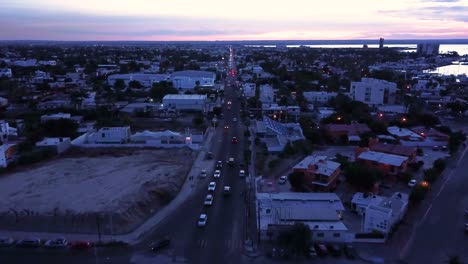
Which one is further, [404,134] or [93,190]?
[404,134]

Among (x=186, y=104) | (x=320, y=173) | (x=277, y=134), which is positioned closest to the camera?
→ (x=320, y=173)

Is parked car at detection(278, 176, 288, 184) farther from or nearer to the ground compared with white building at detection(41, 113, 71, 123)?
nearer to the ground

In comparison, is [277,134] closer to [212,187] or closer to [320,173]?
[320,173]

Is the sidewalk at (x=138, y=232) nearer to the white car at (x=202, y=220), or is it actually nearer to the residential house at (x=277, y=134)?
the white car at (x=202, y=220)

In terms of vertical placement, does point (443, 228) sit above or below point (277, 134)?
below

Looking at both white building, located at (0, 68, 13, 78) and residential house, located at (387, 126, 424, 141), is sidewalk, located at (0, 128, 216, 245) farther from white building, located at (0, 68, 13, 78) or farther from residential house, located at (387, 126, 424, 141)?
white building, located at (0, 68, 13, 78)

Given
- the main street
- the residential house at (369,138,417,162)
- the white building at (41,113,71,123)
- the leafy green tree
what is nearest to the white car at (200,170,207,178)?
the main street

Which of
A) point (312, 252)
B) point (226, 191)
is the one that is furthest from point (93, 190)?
point (312, 252)
